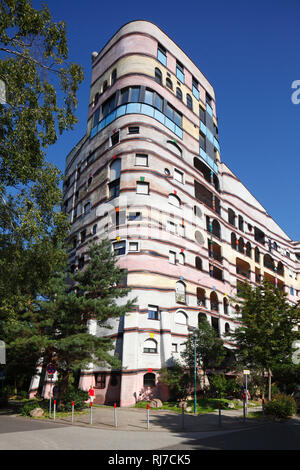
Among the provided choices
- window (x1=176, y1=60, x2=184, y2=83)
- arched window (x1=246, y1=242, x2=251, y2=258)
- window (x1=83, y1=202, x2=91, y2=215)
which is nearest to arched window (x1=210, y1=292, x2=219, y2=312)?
arched window (x1=246, y1=242, x2=251, y2=258)

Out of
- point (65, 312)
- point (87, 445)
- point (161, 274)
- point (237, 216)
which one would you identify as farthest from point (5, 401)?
point (237, 216)

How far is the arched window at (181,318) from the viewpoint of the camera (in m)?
29.0

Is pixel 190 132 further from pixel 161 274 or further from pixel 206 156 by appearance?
pixel 161 274

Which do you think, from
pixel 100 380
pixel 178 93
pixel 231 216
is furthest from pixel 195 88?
pixel 100 380

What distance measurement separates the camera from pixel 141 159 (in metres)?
31.6

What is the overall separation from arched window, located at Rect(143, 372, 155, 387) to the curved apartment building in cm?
7

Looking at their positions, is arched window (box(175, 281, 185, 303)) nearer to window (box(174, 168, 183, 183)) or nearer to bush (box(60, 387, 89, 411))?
window (box(174, 168, 183, 183))

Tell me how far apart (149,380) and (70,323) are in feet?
27.5

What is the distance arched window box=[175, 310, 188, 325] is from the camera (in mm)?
28950

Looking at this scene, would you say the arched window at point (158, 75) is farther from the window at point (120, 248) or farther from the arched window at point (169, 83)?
the window at point (120, 248)

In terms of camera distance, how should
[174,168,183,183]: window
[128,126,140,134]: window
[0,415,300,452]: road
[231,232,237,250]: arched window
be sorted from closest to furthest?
1. [0,415,300,452]: road
2. [128,126,140,134]: window
3. [174,168,183,183]: window
4. [231,232,237,250]: arched window

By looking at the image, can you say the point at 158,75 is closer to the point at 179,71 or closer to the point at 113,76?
the point at 113,76

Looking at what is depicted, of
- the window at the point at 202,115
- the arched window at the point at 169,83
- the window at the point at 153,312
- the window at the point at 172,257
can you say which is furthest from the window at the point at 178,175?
the window at the point at 153,312

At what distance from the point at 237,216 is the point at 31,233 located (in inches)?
1429
